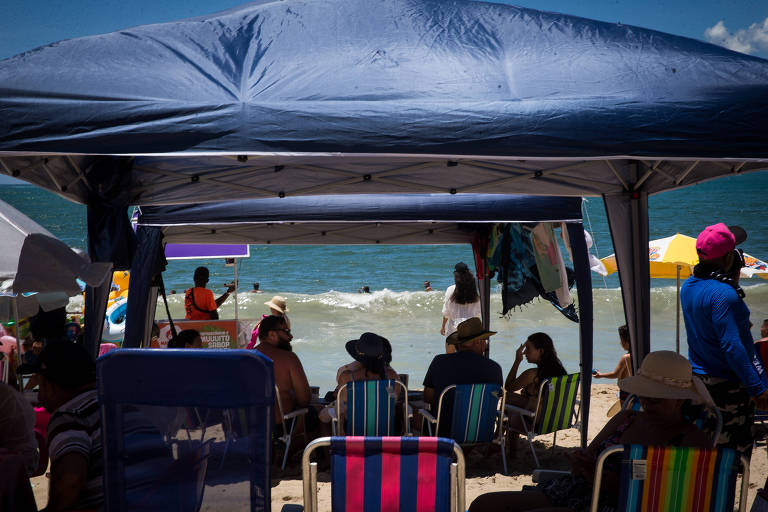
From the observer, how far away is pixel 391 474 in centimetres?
225

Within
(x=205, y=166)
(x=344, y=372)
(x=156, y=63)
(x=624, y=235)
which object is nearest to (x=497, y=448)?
(x=344, y=372)

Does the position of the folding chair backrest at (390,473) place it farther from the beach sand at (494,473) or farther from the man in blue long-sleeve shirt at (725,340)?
the beach sand at (494,473)

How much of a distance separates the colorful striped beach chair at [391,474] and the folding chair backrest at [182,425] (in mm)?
234

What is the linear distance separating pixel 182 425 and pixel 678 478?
1.58 m

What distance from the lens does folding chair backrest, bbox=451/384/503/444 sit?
171 inches

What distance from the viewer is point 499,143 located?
2584 mm

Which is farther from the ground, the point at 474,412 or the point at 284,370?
the point at 284,370

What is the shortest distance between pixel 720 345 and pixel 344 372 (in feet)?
7.72

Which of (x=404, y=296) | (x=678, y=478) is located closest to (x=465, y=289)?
(x=678, y=478)

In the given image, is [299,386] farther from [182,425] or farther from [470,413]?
[182,425]

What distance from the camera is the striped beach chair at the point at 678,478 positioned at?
2.17 m

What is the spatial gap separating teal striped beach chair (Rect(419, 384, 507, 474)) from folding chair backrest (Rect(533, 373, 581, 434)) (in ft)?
1.21

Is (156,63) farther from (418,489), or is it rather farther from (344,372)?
(344,372)

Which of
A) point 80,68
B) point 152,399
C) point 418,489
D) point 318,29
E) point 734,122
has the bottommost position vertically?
point 418,489
